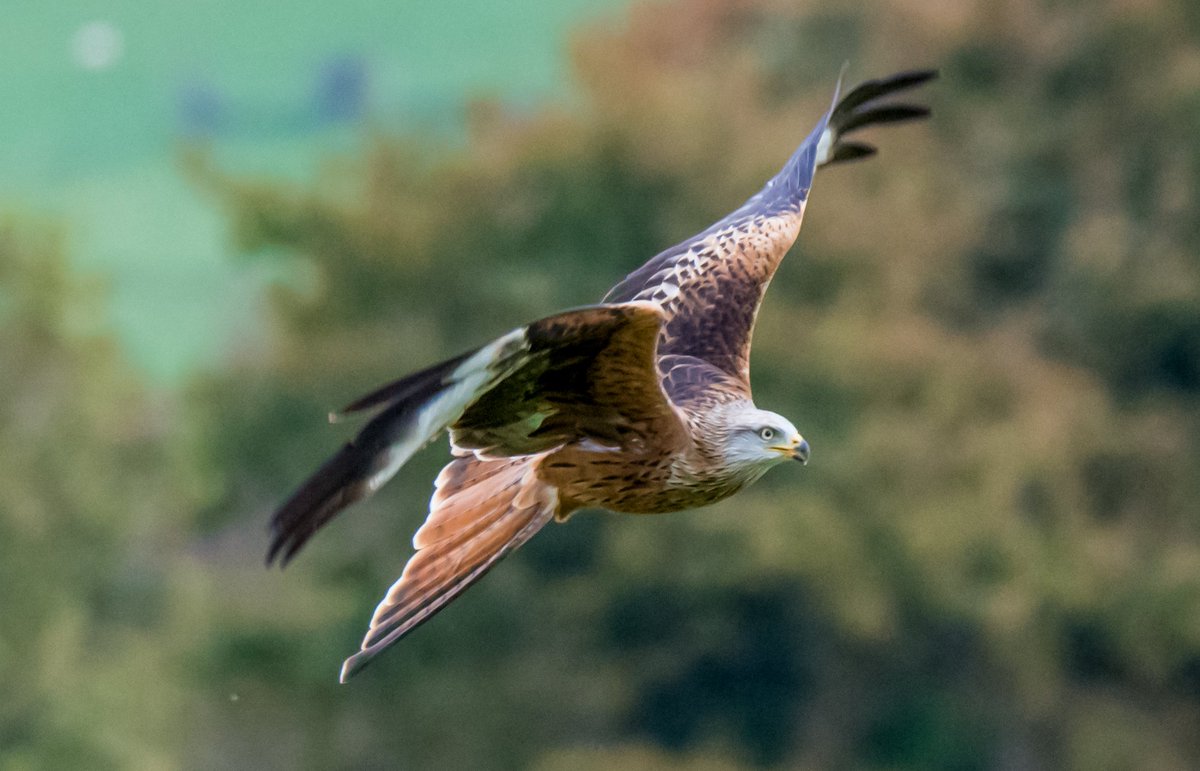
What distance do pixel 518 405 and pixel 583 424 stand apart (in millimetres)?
313

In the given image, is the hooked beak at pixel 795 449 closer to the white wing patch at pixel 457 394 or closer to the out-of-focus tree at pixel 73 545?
the white wing patch at pixel 457 394

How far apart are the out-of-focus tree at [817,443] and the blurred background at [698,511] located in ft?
0.23

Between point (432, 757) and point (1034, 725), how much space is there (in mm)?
9613

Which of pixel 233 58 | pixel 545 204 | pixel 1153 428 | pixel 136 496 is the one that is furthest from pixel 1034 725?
pixel 233 58

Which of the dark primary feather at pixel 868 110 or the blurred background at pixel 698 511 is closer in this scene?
the dark primary feather at pixel 868 110

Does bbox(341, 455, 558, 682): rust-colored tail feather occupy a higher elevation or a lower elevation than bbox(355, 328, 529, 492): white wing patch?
lower

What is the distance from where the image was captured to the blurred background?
109 feet

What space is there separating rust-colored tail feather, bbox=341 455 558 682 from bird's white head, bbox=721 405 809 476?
62cm

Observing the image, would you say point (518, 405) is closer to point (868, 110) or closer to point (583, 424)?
point (583, 424)

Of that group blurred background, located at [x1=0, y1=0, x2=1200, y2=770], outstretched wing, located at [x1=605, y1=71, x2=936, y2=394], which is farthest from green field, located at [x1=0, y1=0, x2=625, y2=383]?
outstretched wing, located at [x1=605, y1=71, x2=936, y2=394]

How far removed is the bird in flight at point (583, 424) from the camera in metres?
6.71

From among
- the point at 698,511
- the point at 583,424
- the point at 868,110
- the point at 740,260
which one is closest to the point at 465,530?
the point at 583,424

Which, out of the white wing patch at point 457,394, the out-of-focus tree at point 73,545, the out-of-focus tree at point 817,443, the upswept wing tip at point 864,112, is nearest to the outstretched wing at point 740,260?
the upswept wing tip at point 864,112

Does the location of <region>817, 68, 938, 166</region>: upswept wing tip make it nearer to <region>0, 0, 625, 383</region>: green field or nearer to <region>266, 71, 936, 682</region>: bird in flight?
<region>266, 71, 936, 682</region>: bird in flight
